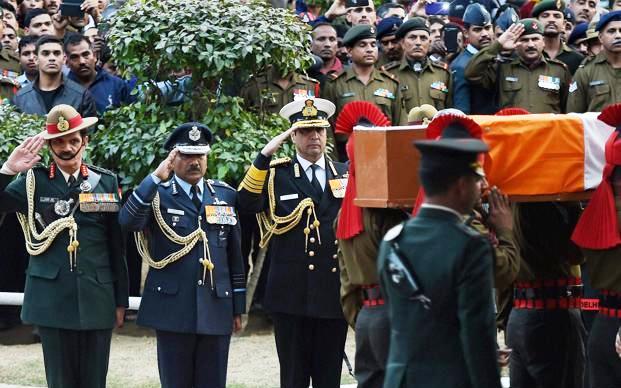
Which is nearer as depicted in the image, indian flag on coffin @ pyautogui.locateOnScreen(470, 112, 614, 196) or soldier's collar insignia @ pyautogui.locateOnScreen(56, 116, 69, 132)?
indian flag on coffin @ pyautogui.locateOnScreen(470, 112, 614, 196)

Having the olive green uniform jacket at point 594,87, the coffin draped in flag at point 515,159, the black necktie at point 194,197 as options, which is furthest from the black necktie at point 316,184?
the olive green uniform jacket at point 594,87

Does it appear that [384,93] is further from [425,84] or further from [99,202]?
[99,202]

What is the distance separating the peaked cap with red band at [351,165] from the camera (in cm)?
677

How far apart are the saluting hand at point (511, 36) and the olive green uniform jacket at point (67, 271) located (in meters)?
4.83

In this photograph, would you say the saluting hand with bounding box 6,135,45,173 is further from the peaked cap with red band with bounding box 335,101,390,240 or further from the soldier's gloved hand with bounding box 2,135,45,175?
the peaked cap with red band with bounding box 335,101,390,240

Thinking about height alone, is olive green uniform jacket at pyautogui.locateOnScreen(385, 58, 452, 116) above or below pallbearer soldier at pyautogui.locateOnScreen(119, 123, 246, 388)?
above

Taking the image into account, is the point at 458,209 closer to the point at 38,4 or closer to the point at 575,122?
the point at 575,122

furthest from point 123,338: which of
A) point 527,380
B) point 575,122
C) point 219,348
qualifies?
point 575,122

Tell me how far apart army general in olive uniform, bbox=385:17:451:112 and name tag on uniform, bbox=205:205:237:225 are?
401cm

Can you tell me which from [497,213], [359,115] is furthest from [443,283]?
[359,115]

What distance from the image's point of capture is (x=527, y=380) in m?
7.32

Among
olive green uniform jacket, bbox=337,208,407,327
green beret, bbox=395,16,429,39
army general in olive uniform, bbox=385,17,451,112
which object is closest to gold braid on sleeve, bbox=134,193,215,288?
olive green uniform jacket, bbox=337,208,407,327

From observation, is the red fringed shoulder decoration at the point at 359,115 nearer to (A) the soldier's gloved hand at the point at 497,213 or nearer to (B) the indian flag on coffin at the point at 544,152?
(B) the indian flag on coffin at the point at 544,152

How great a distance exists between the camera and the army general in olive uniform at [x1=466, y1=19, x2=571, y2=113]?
11562mm
